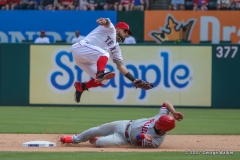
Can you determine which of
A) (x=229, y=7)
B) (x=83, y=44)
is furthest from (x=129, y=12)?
(x=83, y=44)

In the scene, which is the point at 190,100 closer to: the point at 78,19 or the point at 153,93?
the point at 153,93

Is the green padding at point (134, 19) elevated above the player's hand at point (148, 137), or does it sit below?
above

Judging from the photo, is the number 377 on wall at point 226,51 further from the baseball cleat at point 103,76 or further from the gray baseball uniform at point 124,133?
the gray baseball uniform at point 124,133

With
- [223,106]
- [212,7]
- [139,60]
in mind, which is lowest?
[223,106]

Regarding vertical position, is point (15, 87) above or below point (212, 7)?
below

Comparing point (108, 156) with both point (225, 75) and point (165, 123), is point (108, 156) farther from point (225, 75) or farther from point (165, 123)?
point (225, 75)

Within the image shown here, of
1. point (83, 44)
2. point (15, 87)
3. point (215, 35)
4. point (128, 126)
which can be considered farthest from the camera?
point (215, 35)

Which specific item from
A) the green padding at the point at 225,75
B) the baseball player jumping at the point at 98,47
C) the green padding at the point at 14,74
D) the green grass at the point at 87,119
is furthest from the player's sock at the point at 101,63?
the green padding at the point at 225,75

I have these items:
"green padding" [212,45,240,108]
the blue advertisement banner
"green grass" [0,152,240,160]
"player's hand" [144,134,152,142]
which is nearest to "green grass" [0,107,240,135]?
"green padding" [212,45,240,108]
